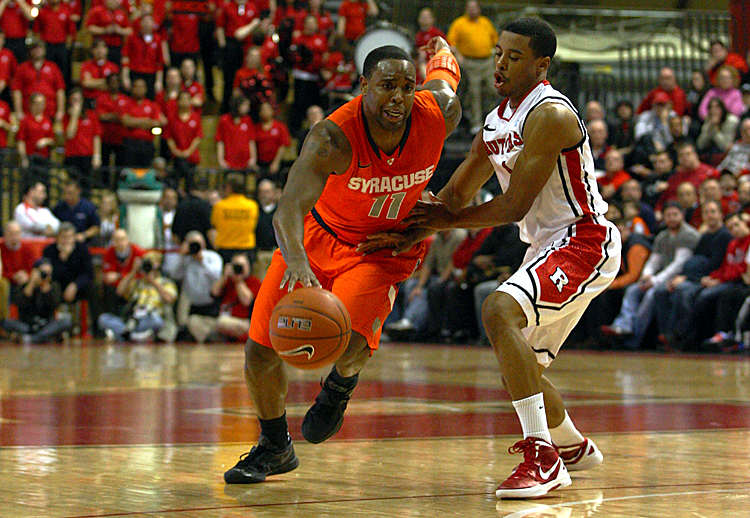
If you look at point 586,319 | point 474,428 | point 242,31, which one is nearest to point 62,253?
point 242,31

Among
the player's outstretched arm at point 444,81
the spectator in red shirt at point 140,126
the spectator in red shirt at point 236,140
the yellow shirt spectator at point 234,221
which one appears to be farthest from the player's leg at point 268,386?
the spectator in red shirt at point 140,126

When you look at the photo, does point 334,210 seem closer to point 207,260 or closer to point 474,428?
point 474,428

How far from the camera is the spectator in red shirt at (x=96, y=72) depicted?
16.2 meters

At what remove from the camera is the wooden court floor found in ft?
11.5

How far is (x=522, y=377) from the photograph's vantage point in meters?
3.98

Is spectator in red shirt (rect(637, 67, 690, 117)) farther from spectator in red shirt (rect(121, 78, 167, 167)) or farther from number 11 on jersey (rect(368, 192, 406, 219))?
number 11 on jersey (rect(368, 192, 406, 219))

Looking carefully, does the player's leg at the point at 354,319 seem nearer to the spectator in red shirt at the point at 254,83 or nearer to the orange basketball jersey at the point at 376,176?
the orange basketball jersey at the point at 376,176

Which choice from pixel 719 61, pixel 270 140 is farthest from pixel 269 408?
pixel 719 61

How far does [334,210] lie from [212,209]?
10201mm

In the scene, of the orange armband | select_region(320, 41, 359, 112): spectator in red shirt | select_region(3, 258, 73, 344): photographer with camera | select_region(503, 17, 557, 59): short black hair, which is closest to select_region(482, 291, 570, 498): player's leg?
select_region(503, 17, 557, 59): short black hair

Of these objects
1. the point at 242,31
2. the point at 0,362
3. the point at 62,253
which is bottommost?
the point at 0,362

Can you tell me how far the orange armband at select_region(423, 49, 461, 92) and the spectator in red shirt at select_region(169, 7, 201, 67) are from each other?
12457 mm

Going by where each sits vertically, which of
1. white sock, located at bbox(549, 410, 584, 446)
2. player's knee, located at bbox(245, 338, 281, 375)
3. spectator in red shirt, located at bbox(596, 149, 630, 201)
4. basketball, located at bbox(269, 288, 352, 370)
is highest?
spectator in red shirt, located at bbox(596, 149, 630, 201)

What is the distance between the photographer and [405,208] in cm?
453
